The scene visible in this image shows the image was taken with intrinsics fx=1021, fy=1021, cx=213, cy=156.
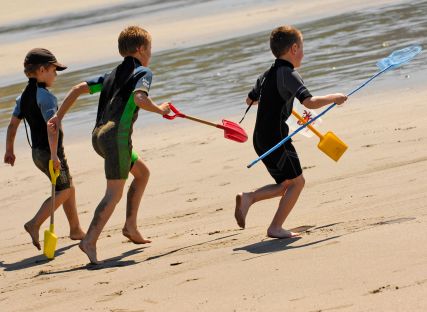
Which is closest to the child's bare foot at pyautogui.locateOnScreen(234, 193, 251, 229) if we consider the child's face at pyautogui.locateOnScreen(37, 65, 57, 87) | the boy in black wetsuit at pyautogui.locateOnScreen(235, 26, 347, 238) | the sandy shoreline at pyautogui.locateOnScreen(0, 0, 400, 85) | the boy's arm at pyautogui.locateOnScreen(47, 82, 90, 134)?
the boy in black wetsuit at pyautogui.locateOnScreen(235, 26, 347, 238)

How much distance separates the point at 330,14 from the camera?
20312 mm

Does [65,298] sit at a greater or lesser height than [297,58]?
lesser

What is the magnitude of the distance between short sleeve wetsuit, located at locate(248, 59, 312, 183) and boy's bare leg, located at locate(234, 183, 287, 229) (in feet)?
0.19

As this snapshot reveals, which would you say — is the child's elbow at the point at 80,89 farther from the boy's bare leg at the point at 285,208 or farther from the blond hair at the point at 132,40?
the boy's bare leg at the point at 285,208

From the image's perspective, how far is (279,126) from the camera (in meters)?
6.32

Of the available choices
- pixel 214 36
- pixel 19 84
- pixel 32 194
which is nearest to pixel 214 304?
pixel 32 194

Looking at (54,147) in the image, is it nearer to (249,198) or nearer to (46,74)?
(46,74)

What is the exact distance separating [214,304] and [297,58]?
6.67 feet

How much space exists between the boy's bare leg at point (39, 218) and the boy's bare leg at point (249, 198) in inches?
54.0

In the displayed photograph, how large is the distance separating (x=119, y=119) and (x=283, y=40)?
1125 millimetres

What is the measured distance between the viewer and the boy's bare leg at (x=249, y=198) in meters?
6.35

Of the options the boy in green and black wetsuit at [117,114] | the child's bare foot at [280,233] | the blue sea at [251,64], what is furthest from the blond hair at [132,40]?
the blue sea at [251,64]

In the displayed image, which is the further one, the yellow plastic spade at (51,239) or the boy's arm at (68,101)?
the yellow plastic spade at (51,239)

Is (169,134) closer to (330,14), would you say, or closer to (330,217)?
(330,217)
